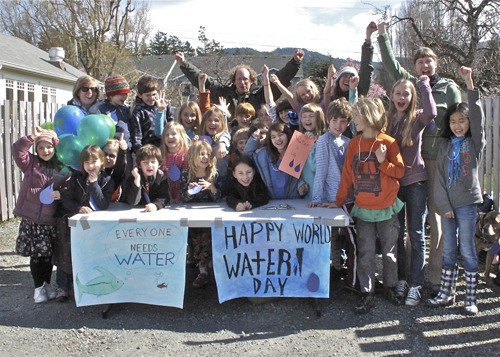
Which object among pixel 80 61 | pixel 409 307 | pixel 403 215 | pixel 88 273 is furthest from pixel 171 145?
pixel 80 61

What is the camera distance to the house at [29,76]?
1744 cm

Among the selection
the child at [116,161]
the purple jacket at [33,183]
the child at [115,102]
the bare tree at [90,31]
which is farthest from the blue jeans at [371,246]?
the bare tree at [90,31]

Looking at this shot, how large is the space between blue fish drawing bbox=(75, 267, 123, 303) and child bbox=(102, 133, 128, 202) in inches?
32.6

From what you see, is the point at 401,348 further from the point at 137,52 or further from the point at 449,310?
the point at 137,52

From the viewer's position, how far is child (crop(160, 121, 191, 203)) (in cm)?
450

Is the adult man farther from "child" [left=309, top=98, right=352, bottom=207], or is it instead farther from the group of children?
"child" [left=309, top=98, right=352, bottom=207]

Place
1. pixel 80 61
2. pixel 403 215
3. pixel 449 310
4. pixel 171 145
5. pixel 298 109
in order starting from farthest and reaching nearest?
pixel 80 61 < pixel 298 109 < pixel 171 145 < pixel 403 215 < pixel 449 310

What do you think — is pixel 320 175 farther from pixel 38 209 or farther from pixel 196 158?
pixel 38 209

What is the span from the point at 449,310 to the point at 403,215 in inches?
33.9

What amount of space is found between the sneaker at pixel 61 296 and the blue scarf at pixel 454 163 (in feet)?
11.3

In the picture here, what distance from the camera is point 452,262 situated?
3.92m

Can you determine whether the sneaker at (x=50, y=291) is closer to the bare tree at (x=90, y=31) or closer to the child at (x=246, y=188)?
the child at (x=246, y=188)

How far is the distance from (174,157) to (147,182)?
0.37 metres

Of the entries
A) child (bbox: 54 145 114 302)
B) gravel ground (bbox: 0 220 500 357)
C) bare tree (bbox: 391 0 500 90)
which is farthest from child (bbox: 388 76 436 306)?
bare tree (bbox: 391 0 500 90)
